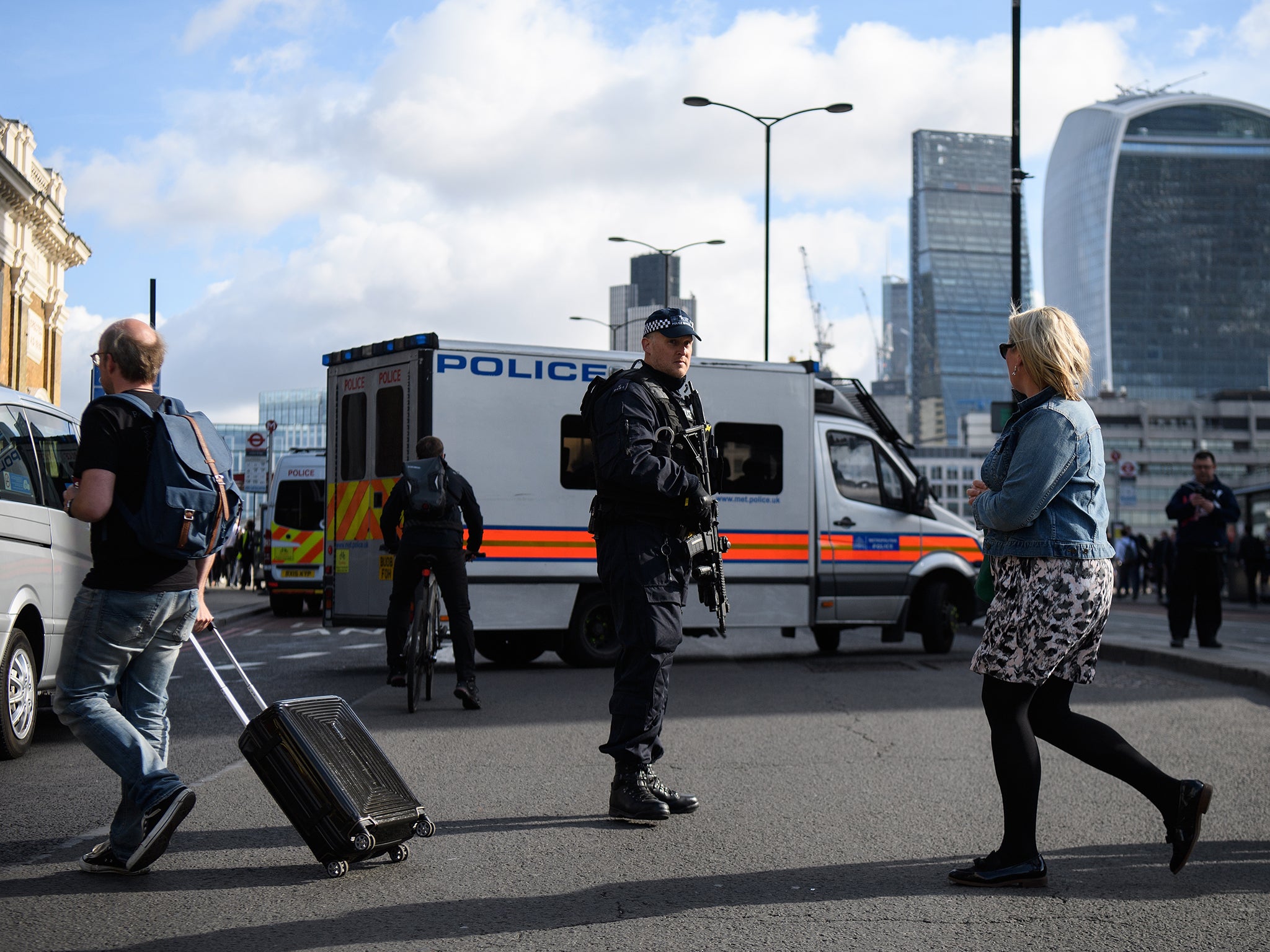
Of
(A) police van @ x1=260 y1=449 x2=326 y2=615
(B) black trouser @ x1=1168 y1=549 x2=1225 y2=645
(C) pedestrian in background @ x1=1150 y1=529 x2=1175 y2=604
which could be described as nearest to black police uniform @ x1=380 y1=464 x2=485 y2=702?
(B) black trouser @ x1=1168 y1=549 x2=1225 y2=645

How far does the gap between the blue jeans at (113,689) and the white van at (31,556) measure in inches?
94.7

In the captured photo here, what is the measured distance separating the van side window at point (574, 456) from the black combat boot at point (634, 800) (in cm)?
688

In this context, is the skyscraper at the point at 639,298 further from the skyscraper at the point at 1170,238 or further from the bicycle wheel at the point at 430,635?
the skyscraper at the point at 1170,238

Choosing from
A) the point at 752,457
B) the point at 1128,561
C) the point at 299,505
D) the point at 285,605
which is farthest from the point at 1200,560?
the point at 1128,561

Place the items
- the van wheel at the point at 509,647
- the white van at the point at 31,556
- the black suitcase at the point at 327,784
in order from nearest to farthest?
the black suitcase at the point at 327,784
the white van at the point at 31,556
the van wheel at the point at 509,647

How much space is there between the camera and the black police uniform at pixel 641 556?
5.27 meters

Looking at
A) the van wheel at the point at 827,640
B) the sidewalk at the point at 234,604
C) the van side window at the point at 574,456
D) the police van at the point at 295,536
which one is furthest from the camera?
the police van at the point at 295,536

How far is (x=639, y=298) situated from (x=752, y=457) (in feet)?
337

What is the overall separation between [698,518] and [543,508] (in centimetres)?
678

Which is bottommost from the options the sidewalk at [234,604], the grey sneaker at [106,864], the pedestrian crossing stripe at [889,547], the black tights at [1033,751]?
the sidewalk at [234,604]

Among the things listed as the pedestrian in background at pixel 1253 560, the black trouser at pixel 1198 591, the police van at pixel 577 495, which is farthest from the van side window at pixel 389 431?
the pedestrian in background at pixel 1253 560

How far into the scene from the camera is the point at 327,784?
14.2ft

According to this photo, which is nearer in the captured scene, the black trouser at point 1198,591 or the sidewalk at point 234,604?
the black trouser at point 1198,591

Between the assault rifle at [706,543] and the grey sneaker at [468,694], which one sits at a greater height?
the assault rifle at [706,543]
